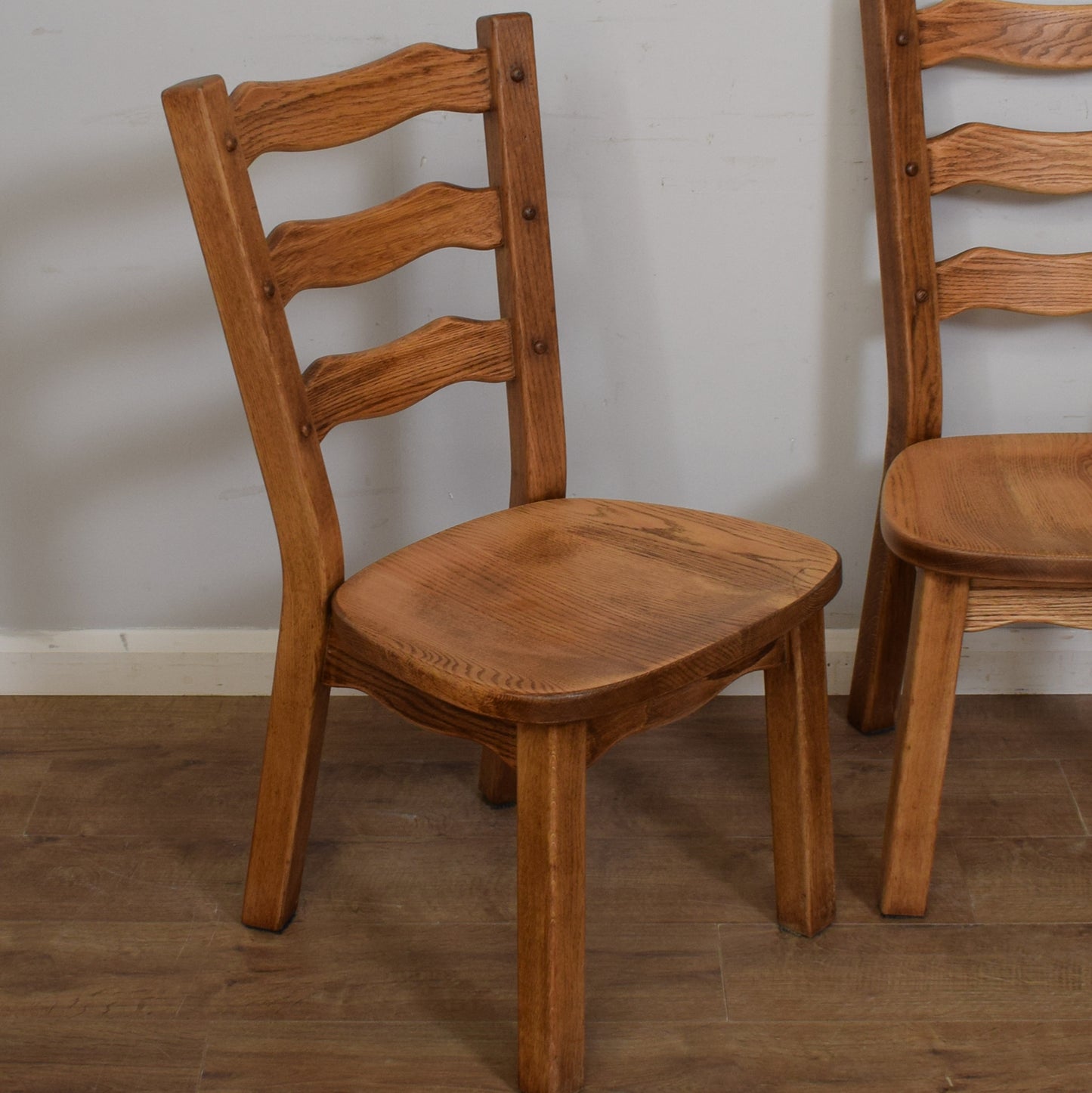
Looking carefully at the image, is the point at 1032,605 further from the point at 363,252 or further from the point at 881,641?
the point at 363,252

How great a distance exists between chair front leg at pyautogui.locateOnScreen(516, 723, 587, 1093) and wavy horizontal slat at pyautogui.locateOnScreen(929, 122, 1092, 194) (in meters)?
0.80

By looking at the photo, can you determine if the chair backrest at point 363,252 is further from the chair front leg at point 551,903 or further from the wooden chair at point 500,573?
the chair front leg at point 551,903

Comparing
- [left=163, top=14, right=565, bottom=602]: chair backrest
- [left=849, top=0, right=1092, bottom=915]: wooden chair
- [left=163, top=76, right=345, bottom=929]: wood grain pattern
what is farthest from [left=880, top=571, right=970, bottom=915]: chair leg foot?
[left=163, top=76, right=345, bottom=929]: wood grain pattern

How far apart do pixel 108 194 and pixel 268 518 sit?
456 millimetres

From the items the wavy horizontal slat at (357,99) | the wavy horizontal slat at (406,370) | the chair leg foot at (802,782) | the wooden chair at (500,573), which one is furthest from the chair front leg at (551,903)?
the wavy horizontal slat at (357,99)

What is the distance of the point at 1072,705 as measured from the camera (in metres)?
1.73

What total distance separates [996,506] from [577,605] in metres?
0.45

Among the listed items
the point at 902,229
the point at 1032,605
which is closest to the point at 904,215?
the point at 902,229

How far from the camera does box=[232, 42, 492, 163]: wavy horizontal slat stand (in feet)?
3.72

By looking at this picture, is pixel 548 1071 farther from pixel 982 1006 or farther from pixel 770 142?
pixel 770 142

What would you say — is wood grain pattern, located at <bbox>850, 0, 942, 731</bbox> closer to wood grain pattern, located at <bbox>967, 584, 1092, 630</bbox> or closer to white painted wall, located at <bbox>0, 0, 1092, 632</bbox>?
white painted wall, located at <bbox>0, 0, 1092, 632</bbox>

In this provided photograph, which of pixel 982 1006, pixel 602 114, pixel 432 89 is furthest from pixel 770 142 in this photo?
pixel 982 1006

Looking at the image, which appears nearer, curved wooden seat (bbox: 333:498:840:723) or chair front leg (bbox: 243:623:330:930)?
curved wooden seat (bbox: 333:498:840:723)

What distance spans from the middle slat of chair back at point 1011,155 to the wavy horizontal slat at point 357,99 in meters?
0.51
